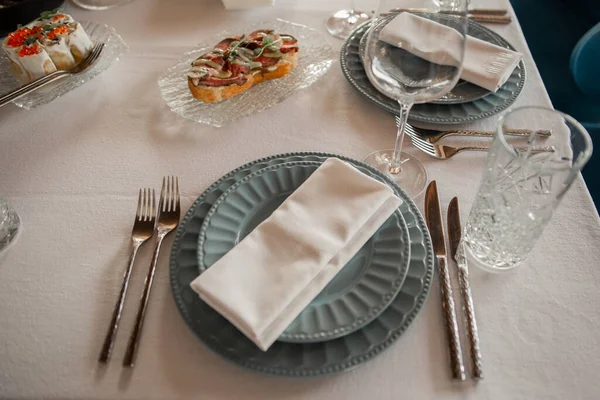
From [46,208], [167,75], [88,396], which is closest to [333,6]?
[167,75]

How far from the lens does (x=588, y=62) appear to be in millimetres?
1238

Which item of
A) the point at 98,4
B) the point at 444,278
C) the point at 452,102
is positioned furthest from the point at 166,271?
the point at 98,4

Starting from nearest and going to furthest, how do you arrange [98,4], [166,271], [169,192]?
[166,271] → [169,192] → [98,4]

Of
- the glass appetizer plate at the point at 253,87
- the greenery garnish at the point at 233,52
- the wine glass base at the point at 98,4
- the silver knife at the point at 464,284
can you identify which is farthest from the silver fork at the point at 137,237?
the wine glass base at the point at 98,4

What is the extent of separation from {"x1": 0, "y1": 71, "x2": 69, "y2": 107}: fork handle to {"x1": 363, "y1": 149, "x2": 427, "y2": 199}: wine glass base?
73cm

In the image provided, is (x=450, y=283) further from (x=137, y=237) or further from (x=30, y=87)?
(x=30, y=87)

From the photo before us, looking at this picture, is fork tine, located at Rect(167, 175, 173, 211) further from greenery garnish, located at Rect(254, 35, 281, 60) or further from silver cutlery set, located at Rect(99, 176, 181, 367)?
greenery garnish, located at Rect(254, 35, 281, 60)

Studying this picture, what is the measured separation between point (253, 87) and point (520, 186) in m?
0.63

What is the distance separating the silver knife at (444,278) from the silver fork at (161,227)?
42 cm

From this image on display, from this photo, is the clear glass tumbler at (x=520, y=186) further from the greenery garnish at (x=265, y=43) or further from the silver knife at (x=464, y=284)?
the greenery garnish at (x=265, y=43)

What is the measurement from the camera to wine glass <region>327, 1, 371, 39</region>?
1184mm

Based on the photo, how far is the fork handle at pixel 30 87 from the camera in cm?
94

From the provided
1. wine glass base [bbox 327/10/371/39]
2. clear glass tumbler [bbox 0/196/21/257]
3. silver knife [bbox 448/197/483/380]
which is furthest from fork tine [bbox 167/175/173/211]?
wine glass base [bbox 327/10/371/39]

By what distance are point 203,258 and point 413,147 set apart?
48cm
